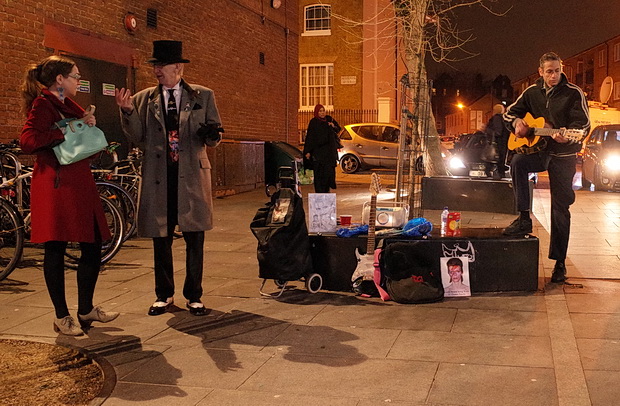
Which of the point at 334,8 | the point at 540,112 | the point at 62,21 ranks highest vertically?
the point at 334,8

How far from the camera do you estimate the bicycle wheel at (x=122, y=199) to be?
9.02 m

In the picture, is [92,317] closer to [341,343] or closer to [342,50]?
[341,343]

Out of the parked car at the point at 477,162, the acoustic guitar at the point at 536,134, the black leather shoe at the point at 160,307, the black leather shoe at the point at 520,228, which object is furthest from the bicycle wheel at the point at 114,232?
the parked car at the point at 477,162

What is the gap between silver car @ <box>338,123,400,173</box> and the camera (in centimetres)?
2673

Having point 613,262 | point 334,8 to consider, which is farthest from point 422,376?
point 334,8

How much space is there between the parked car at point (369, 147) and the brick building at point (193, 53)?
119 inches

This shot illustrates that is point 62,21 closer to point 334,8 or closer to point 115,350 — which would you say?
point 115,350

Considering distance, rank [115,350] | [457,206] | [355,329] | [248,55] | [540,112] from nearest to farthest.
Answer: [115,350], [355,329], [540,112], [457,206], [248,55]

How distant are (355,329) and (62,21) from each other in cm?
882

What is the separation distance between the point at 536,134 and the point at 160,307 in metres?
3.79

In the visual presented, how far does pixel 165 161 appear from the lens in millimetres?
6211

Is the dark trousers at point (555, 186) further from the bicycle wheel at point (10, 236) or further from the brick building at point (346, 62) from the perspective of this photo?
the brick building at point (346, 62)

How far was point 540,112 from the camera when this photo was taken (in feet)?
24.5

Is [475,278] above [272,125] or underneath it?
underneath
